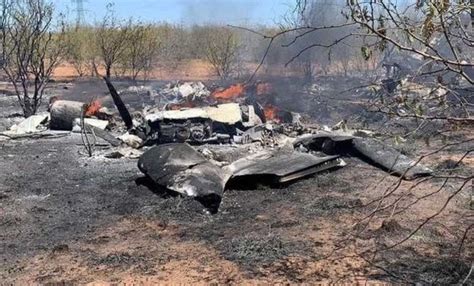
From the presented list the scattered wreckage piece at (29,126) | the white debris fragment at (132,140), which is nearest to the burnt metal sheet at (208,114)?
the white debris fragment at (132,140)

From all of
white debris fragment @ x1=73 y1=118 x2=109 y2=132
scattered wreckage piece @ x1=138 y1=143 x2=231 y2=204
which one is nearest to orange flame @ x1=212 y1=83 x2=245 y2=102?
white debris fragment @ x1=73 y1=118 x2=109 y2=132

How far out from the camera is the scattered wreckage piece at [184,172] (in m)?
6.64

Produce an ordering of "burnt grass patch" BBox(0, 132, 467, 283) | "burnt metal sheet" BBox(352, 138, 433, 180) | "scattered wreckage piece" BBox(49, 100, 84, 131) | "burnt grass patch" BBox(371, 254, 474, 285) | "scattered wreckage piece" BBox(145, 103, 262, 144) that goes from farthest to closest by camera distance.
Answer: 1. "scattered wreckage piece" BBox(49, 100, 84, 131)
2. "scattered wreckage piece" BBox(145, 103, 262, 144)
3. "burnt metal sheet" BBox(352, 138, 433, 180)
4. "burnt grass patch" BBox(0, 132, 467, 283)
5. "burnt grass patch" BBox(371, 254, 474, 285)

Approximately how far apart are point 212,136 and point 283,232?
5740mm

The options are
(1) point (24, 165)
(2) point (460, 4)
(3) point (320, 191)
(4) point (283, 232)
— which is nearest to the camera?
(2) point (460, 4)

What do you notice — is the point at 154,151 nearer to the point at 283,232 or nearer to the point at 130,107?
the point at 283,232

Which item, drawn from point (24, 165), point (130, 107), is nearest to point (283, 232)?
point (24, 165)

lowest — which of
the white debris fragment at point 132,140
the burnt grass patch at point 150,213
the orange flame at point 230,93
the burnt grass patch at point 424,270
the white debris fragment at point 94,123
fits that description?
the burnt grass patch at point 150,213

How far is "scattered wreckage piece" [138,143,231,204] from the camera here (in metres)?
6.64

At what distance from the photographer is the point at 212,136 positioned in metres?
11.2

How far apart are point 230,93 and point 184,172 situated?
31.3ft

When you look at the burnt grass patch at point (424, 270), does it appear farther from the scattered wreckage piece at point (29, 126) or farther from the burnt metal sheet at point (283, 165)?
the scattered wreckage piece at point (29, 126)

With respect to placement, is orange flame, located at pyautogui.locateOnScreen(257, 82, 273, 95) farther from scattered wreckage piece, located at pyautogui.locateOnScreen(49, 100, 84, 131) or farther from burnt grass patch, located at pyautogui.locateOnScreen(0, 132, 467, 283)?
burnt grass patch, located at pyautogui.locateOnScreen(0, 132, 467, 283)

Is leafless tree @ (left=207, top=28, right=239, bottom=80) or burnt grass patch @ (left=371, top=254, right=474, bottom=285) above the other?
leafless tree @ (left=207, top=28, right=239, bottom=80)
